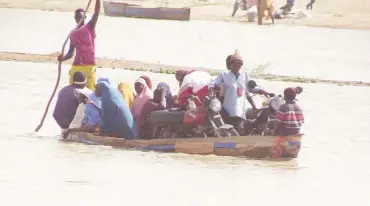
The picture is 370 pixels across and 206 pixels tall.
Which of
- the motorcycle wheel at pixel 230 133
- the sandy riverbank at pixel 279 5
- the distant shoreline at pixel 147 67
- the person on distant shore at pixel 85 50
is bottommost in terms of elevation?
the sandy riverbank at pixel 279 5

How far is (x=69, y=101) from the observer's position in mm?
12602

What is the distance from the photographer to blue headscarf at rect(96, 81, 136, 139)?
479 inches

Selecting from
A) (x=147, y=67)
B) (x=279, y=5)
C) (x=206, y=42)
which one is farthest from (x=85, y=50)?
(x=279, y=5)

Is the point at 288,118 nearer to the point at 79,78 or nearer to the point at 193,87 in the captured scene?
the point at 193,87

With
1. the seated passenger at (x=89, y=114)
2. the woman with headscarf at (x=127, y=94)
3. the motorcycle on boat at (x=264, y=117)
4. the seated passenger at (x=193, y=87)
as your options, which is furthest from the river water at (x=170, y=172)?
the woman with headscarf at (x=127, y=94)

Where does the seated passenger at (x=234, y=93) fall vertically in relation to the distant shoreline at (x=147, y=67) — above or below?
above

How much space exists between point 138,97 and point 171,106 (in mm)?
404

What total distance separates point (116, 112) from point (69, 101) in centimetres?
72

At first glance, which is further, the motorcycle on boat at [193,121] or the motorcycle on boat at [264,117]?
the motorcycle on boat at [264,117]

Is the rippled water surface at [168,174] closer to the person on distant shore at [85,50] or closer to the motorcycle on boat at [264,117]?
the motorcycle on boat at [264,117]

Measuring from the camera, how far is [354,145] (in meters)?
14.1

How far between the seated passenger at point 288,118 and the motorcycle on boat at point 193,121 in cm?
46

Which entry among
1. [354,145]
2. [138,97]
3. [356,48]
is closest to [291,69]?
[356,48]

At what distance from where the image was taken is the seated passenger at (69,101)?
1256 centimetres
